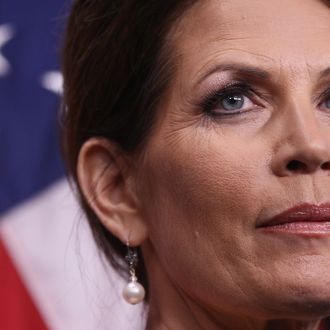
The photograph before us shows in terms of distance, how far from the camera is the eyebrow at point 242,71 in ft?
6.03

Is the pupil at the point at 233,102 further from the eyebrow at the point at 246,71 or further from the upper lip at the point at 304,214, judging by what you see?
the upper lip at the point at 304,214

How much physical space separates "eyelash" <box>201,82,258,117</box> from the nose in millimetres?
140

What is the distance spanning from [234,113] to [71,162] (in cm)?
51

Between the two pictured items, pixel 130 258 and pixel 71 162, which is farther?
pixel 71 162


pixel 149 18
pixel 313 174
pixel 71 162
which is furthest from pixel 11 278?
pixel 313 174

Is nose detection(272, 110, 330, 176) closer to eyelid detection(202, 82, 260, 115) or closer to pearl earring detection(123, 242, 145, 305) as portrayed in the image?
eyelid detection(202, 82, 260, 115)

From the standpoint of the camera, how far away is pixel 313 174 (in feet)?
5.58

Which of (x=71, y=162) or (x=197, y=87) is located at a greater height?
(x=197, y=87)

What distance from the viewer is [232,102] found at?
1863mm

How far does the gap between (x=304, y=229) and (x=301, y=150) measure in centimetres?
14

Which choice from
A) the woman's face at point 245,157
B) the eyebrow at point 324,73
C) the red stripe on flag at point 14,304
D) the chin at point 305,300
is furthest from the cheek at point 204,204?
the red stripe on flag at point 14,304

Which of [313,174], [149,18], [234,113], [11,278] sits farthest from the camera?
[11,278]

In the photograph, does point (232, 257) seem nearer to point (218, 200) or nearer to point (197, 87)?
point (218, 200)

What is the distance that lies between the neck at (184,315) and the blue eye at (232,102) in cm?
36
